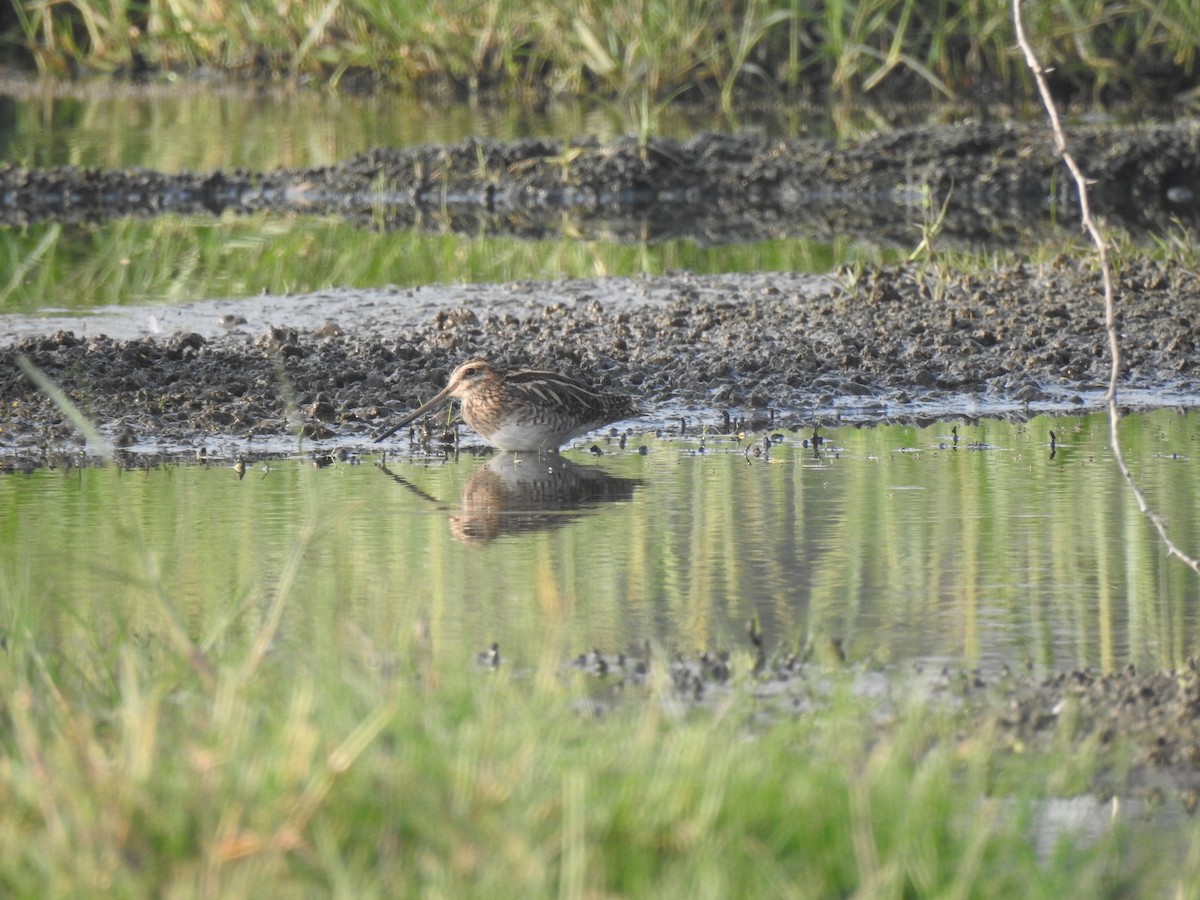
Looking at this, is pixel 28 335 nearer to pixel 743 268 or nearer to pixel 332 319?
pixel 332 319

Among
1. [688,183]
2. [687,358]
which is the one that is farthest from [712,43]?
[687,358]

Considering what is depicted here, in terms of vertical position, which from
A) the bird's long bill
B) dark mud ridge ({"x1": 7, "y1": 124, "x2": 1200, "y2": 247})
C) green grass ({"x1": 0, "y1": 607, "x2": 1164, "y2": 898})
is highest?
dark mud ridge ({"x1": 7, "y1": 124, "x2": 1200, "y2": 247})

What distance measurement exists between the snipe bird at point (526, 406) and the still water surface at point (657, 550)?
0.41 feet

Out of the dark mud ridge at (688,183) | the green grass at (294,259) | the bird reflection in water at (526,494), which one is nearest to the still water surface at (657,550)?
the bird reflection in water at (526,494)

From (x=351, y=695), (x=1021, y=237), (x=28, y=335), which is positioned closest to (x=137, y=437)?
(x=28, y=335)

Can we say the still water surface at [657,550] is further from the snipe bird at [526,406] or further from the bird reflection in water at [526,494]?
the snipe bird at [526,406]

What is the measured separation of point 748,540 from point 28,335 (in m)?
4.52

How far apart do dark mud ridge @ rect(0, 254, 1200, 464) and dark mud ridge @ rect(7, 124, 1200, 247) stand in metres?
4.05

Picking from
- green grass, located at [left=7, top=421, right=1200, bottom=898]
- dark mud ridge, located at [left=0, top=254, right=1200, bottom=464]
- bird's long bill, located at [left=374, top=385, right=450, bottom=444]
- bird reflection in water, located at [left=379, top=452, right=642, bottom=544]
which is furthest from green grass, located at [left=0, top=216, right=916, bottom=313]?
green grass, located at [left=7, top=421, right=1200, bottom=898]

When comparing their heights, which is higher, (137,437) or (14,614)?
(137,437)

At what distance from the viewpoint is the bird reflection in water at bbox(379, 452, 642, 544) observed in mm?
6160

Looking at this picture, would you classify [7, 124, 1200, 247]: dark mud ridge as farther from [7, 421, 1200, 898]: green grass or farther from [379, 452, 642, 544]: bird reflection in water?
[7, 421, 1200, 898]: green grass

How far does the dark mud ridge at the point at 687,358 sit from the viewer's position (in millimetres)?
7707

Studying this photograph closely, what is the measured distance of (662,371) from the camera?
836 cm
